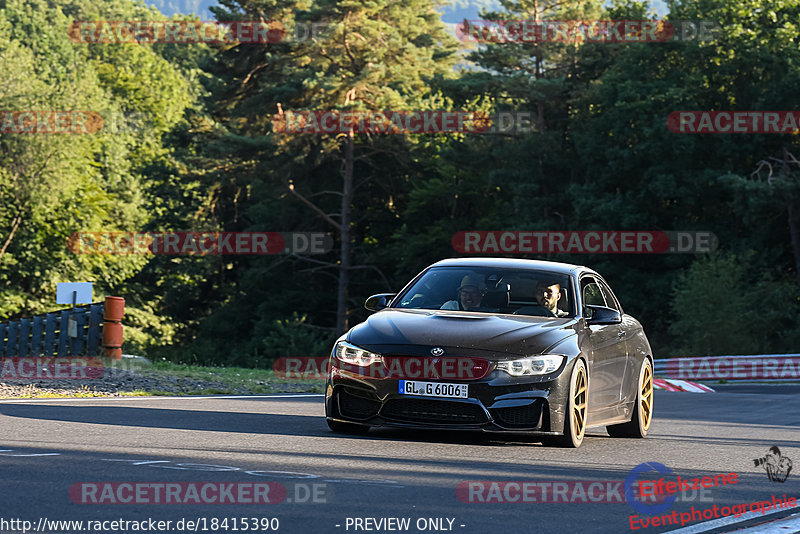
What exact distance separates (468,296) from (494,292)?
244mm

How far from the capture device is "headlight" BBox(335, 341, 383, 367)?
10.5 metres

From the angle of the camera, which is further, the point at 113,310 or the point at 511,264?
the point at 113,310

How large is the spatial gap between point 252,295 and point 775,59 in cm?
2746

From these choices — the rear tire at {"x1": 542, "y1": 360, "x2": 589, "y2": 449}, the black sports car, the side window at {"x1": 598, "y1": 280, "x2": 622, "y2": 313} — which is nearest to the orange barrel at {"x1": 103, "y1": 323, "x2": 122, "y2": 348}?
the black sports car

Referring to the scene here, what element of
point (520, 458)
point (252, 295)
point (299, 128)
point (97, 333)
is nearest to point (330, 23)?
point (299, 128)

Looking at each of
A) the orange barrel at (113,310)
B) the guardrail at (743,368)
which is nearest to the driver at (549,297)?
the orange barrel at (113,310)

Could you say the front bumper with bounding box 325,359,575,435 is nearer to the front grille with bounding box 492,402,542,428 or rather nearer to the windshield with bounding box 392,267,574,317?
the front grille with bounding box 492,402,542,428

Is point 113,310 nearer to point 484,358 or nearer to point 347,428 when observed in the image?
point 347,428

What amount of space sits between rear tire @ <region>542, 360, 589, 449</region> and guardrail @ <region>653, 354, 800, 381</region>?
85.0 feet

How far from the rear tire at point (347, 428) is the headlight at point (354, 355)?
592 mm

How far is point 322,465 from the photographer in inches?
341

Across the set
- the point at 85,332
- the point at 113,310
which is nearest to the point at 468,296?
the point at 113,310

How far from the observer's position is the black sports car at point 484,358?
10.3 meters

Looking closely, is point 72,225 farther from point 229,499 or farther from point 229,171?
point 229,499
